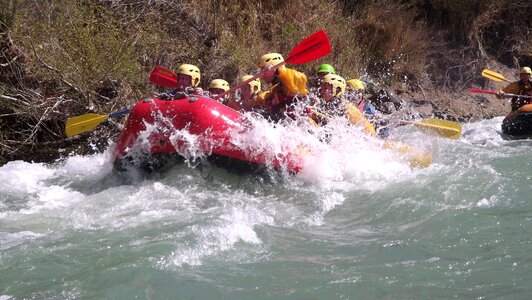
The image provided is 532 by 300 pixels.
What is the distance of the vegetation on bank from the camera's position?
7629mm

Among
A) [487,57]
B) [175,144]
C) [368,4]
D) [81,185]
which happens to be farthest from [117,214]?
[487,57]

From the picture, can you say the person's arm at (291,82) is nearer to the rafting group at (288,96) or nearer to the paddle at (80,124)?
the rafting group at (288,96)

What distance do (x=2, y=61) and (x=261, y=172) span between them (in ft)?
14.1

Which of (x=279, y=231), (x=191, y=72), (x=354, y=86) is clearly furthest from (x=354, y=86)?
(x=279, y=231)

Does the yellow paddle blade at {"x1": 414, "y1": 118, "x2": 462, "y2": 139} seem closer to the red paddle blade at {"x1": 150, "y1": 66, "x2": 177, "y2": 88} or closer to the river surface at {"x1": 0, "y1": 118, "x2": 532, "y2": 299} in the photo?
the river surface at {"x1": 0, "y1": 118, "x2": 532, "y2": 299}

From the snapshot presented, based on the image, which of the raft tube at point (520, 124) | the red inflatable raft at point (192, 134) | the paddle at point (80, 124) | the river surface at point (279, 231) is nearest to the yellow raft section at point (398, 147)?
the river surface at point (279, 231)

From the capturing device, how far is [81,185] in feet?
19.9

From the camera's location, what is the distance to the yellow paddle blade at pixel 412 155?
20.8 feet

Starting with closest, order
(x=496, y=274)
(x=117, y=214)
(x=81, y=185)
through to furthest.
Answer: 1. (x=496, y=274)
2. (x=117, y=214)
3. (x=81, y=185)

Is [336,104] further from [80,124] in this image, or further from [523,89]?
[523,89]

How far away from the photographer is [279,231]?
4230 millimetres

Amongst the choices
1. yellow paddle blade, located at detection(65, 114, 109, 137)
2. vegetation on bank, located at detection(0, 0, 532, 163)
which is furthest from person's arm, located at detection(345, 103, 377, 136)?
vegetation on bank, located at detection(0, 0, 532, 163)

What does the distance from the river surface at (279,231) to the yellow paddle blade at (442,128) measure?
0.75 metres

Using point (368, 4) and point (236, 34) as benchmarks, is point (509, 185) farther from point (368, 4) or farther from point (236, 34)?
point (368, 4)
